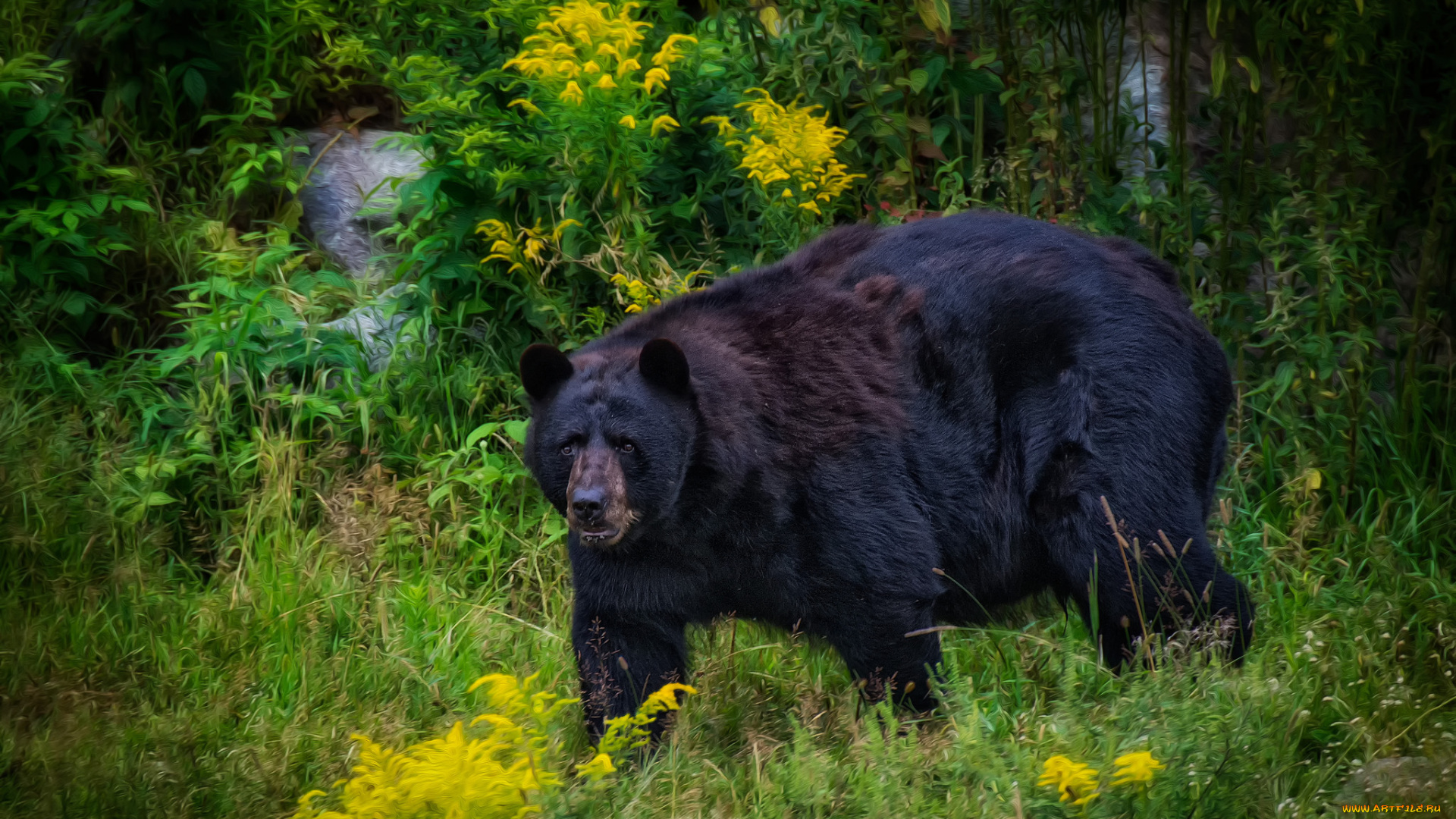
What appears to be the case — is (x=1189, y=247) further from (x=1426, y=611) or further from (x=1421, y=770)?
(x=1421, y=770)

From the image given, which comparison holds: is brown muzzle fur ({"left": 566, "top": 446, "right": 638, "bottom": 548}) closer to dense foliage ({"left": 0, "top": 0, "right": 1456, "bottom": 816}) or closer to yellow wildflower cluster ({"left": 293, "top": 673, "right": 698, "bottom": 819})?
dense foliage ({"left": 0, "top": 0, "right": 1456, "bottom": 816})

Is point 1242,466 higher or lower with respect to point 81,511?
lower

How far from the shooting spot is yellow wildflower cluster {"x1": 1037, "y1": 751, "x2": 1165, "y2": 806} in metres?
2.76

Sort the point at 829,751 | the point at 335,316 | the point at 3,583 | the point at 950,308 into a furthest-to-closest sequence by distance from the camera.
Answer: the point at 335,316, the point at 3,583, the point at 950,308, the point at 829,751

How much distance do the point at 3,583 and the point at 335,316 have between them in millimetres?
1983

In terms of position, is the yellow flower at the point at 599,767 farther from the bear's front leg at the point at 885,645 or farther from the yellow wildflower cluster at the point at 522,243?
the yellow wildflower cluster at the point at 522,243

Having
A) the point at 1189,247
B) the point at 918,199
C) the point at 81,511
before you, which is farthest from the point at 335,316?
the point at 1189,247

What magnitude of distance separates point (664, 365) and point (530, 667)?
1393 mm

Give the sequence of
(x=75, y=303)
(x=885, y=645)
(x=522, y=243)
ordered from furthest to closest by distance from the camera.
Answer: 1. (x=75, y=303)
2. (x=522, y=243)
3. (x=885, y=645)

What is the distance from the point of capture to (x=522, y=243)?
568 cm

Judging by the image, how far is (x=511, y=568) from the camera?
17.1ft

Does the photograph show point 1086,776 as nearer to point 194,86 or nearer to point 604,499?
point 604,499

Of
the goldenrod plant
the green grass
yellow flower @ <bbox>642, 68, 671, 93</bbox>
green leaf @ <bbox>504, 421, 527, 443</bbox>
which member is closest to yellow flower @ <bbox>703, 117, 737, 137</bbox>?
the goldenrod plant

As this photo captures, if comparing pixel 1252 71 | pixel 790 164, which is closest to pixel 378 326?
pixel 790 164
